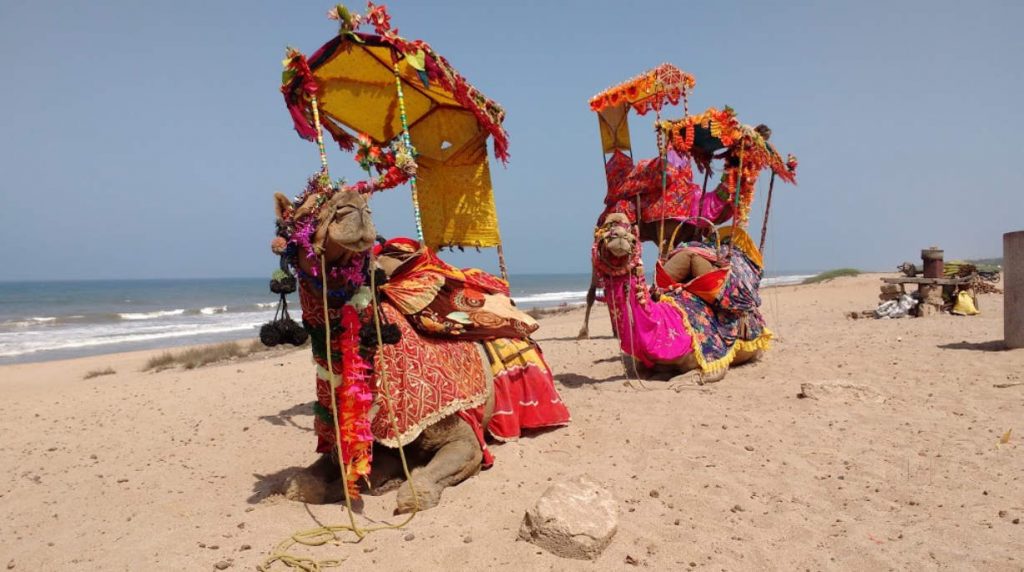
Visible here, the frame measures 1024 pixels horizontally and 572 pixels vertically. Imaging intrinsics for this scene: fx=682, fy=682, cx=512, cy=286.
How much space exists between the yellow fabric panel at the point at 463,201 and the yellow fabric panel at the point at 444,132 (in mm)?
60

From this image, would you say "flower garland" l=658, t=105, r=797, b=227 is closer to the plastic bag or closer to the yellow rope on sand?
the yellow rope on sand

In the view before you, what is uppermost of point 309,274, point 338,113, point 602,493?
point 338,113

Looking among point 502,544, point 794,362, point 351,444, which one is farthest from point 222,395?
point 794,362

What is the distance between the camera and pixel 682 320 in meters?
7.30

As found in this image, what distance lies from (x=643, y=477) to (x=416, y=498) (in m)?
1.48

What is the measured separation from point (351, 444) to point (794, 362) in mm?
6202

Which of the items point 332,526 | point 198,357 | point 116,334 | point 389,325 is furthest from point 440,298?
point 116,334

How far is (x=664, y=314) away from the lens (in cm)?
717

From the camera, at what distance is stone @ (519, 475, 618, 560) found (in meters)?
3.27

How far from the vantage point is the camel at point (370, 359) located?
3.57m

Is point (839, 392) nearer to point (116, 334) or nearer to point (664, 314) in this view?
point (664, 314)

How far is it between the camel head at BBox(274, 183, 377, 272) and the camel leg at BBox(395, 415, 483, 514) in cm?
130

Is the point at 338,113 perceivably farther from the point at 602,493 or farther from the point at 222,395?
the point at 602,493

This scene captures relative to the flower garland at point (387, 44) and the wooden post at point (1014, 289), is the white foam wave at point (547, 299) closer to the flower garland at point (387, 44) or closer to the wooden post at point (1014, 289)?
the wooden post at point (1014, 289)
